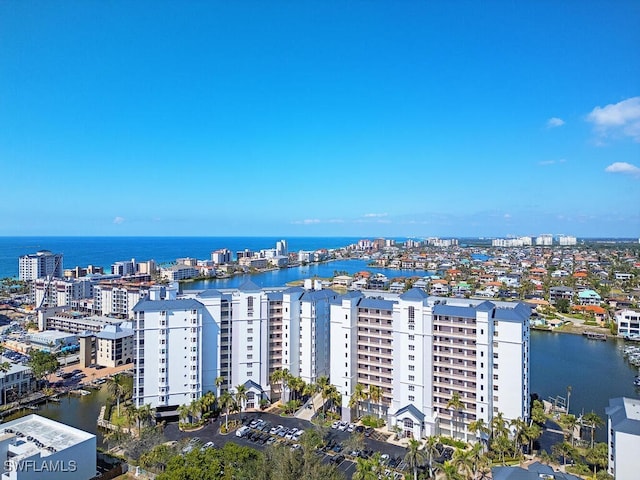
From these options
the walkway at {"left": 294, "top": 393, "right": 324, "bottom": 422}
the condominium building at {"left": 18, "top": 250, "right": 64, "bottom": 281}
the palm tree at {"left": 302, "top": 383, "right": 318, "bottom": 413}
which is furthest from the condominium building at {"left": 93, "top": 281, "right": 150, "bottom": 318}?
the palm tree at {"left": 302, "top": 383, "right": 318, "bottom": 413}

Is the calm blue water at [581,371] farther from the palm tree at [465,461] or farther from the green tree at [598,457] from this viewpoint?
the palm tree at [465,461]

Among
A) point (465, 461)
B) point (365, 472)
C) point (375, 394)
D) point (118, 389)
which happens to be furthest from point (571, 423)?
point (118, 389)

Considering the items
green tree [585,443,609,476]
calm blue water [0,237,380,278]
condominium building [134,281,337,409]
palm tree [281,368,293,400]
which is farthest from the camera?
calm blue water [0,237,380,278]

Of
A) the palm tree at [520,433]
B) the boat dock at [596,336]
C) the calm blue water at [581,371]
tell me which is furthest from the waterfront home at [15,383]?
the boat dock at [596,336]

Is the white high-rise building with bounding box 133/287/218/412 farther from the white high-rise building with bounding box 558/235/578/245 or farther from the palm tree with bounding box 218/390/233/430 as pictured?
the white high-rise building with bounding box 558/235/578/245

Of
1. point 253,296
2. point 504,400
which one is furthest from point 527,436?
point 253,296

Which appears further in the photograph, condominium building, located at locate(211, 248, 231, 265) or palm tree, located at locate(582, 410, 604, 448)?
condominium building, located at locate(211, 248, 231, 265)
